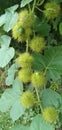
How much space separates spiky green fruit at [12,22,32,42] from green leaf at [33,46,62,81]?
8cm

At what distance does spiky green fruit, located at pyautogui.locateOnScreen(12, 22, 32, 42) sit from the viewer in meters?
0.96

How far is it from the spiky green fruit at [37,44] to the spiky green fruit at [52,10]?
0.08 metres

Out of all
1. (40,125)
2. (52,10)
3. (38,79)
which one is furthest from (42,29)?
(40,125)

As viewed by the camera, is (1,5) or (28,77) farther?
(1,5)

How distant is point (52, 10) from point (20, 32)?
12 centimetres

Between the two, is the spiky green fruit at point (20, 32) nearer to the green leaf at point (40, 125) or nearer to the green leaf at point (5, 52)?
the green leaf at point (5, 52)

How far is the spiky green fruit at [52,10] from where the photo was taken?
39.8 inches

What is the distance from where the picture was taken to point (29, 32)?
975 mm

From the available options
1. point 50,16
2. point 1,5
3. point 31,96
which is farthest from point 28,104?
point 1,5

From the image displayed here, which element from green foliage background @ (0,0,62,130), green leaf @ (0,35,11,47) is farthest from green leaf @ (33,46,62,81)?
green leaf @ (0,35,11,47)

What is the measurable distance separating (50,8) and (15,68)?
0.22 m

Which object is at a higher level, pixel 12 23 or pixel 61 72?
pixel 12 23

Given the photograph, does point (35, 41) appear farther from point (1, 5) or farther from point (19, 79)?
point (1, 5)

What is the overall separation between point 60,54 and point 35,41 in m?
0.10
